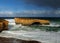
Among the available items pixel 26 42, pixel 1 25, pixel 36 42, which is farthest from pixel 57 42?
pixel 1 25

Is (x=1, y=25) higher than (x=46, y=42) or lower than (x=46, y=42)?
higher

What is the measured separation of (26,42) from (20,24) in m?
2.54

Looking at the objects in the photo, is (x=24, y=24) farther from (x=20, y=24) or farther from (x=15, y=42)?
(x=15, y=42)

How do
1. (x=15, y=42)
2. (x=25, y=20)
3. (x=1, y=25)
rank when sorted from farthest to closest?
(x=25, y=20) → (x=1, y=25) → (x=15, y=42)

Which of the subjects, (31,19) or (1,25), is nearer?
(1,25)

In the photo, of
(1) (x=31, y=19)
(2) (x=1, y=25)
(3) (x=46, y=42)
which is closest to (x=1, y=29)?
(2) (x=1, y=25)

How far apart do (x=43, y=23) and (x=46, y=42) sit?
2.40 meters

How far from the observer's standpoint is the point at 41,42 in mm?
2012

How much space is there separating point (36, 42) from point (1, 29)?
4.13 feet

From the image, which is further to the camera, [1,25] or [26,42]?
[1,25]

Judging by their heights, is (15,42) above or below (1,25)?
below

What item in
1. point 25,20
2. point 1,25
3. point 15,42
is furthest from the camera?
point 25,20

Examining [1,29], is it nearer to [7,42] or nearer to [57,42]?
[7,42]

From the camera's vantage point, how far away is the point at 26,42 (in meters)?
1.99
